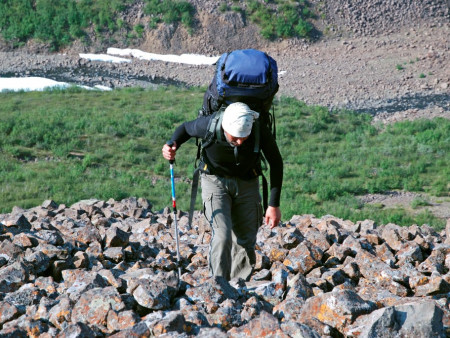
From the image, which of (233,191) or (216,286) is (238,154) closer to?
(233,191)

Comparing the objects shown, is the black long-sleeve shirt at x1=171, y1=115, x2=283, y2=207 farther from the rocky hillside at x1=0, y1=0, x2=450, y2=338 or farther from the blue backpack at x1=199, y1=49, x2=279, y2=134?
the rocky hillside at x1=0, y1=0, x2=450, y2=338

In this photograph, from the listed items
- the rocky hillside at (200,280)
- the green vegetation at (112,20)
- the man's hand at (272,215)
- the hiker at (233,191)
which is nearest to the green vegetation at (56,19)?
the green vegetation at (112,20)

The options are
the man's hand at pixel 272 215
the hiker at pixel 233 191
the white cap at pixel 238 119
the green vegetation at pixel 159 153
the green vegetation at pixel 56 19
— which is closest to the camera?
the white cap at pixel 238 119

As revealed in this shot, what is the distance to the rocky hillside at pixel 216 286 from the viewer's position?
4000mm

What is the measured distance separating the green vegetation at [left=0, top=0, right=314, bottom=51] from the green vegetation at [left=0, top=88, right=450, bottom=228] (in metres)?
9.23

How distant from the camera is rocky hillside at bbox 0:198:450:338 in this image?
4.00 m

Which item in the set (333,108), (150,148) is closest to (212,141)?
(150,148)

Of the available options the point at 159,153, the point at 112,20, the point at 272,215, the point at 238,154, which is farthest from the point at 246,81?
the point at 112,20

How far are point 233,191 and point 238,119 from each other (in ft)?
3.00

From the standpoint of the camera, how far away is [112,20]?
31.7 metres

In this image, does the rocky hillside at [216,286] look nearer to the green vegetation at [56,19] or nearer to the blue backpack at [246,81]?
the blue backpack at [246,81]

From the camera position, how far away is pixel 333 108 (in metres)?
22.7

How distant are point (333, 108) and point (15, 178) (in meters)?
12.4

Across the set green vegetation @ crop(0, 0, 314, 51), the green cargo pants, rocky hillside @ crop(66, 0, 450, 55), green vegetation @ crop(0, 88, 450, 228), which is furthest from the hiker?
green vegetation @ crop(0, 0, 314, 51)
